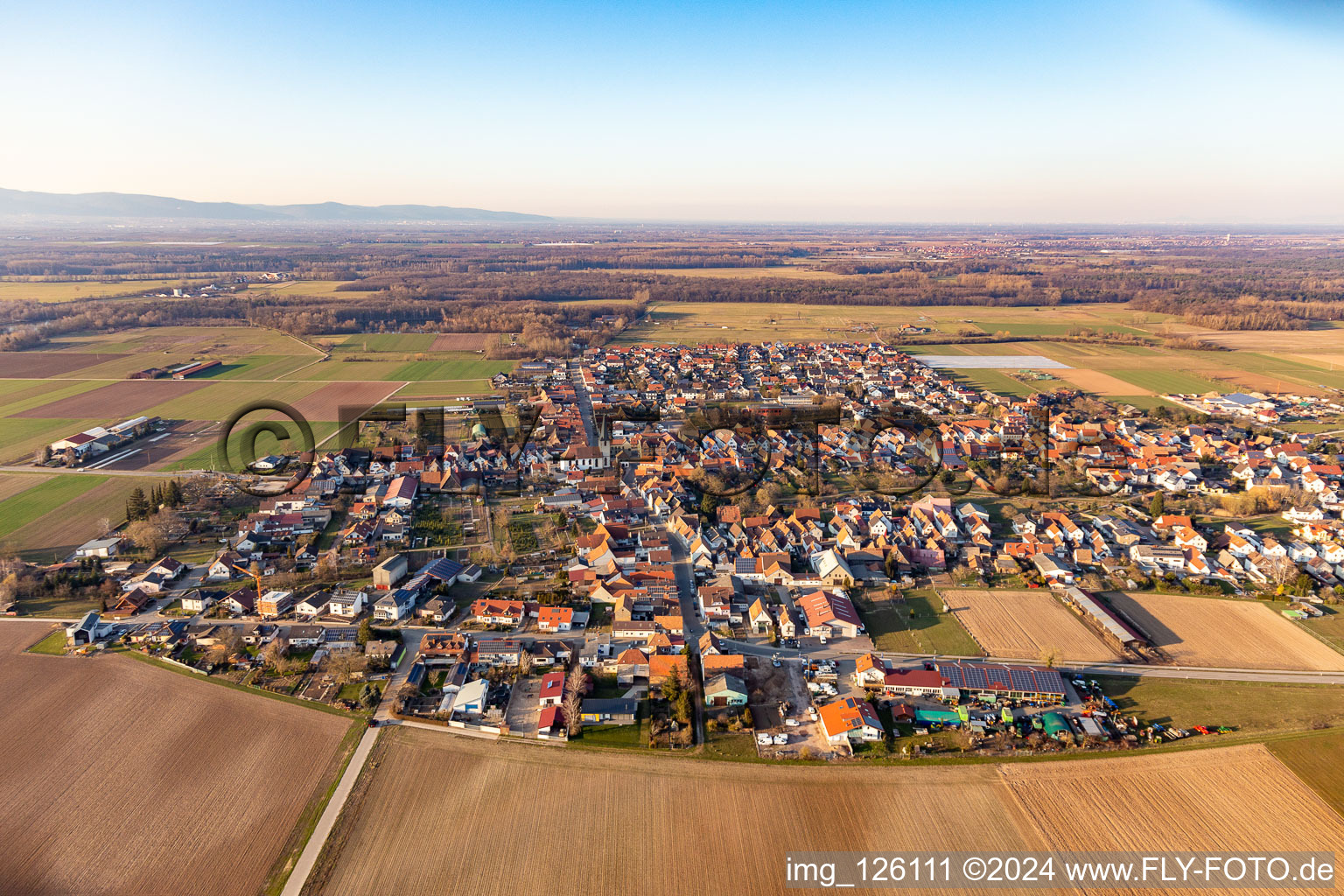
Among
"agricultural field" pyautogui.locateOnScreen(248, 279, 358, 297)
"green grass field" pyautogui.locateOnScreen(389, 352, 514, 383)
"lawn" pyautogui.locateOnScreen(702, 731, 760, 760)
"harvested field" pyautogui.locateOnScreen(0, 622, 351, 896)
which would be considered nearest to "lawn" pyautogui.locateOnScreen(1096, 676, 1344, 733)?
"lawn" pyautogui.locateOnScreen(702, 731, 760, 760)

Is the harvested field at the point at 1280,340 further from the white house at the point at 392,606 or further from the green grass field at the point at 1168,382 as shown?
the white house at the point at 392,606

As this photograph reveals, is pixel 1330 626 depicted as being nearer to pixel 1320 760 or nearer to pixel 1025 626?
pixel 1320 760

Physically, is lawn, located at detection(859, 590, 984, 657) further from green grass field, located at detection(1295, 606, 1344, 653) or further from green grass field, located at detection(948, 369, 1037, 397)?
green grass field, located at detection(948, 369, 1037, 397)

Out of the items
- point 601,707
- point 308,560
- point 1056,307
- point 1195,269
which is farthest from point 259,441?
point 1195,269

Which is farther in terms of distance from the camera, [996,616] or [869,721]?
[996,616]

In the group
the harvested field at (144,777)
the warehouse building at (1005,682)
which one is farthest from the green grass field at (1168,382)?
the harvested field at (144,777)

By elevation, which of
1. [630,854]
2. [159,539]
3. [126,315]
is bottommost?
[630,854]

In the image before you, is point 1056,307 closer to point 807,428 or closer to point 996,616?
point 807,428
